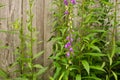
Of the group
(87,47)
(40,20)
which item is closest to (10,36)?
(40,20)

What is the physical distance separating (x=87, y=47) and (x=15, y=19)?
129cm

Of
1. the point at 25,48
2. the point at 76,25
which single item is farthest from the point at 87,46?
the point at 25,48

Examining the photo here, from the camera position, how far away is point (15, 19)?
4.86m

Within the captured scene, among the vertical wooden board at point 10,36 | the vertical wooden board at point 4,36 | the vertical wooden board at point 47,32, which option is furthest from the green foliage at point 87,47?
the vertical wooden board at point 4,36

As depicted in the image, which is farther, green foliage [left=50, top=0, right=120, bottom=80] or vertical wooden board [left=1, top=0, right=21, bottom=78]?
vertical wooden board [left=1, top=0, right=21, bottom=78]

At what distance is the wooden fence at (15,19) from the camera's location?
4875 millimetres

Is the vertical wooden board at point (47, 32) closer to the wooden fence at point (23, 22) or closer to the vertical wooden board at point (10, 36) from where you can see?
the wooden fence at point (23, 22)

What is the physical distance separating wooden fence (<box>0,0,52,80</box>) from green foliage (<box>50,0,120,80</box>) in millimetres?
174

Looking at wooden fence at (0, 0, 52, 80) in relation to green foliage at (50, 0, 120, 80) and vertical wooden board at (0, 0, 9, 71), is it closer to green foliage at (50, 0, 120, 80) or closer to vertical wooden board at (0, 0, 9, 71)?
vertical wooden board at (0, 0, 9, 71)

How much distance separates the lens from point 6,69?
4902 mm

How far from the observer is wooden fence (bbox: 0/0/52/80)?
488cm

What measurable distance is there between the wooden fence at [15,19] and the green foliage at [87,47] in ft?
0.57

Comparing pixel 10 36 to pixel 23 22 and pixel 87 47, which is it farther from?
pixel 87 47

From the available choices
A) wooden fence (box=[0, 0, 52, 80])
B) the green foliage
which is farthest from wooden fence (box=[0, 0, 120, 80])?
the green foliage
